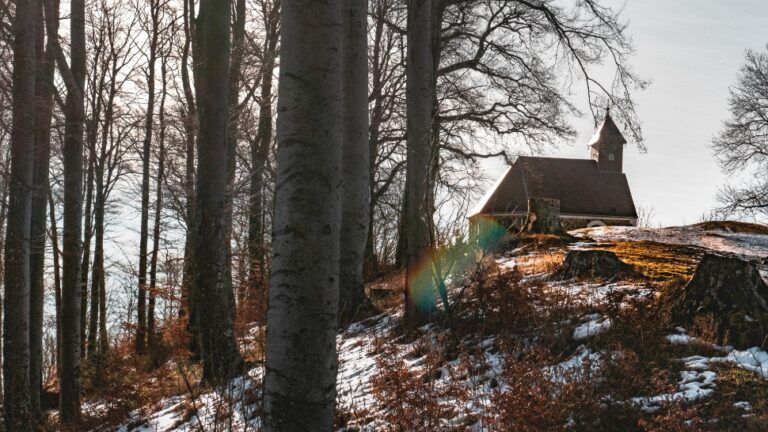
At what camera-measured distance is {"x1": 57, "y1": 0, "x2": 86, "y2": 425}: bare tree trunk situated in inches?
339

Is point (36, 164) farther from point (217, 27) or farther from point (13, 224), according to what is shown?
point (217, 27)

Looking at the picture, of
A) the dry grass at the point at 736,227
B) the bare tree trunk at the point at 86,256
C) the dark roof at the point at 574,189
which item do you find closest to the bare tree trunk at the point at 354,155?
the bare tree trunk at the point at 86,256

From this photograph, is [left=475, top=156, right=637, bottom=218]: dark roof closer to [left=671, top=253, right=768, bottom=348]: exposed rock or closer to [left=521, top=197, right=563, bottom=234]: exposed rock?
[left=521, top=197, right=563, bottom=234]: exposed rock

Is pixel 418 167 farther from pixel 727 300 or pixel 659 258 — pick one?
pixel 659 258

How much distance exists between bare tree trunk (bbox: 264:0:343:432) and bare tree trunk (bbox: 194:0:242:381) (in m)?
4.67

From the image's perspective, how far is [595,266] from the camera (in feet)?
22.7

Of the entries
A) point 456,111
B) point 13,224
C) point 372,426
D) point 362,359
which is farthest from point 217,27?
point 456,111

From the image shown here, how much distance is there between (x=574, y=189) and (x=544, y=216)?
27408 millimetres

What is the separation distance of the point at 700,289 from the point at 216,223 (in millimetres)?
5236

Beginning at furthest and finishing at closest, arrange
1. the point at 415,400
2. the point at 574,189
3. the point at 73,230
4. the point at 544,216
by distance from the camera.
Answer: the point at 574,189
the point at 544,216
the point at 73,230
the point at 415,400

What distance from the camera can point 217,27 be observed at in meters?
7.50

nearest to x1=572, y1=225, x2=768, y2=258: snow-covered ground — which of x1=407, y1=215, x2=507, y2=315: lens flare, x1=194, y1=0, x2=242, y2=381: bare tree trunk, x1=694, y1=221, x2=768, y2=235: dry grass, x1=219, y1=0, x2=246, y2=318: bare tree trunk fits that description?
x1=694, y1=221, x2=768, y2=235: dry grass

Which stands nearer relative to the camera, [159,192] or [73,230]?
[73,230]

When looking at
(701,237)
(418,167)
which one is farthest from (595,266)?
(701,237)
